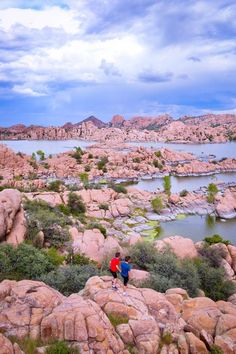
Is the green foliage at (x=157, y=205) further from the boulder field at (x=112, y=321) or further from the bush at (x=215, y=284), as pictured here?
the boulder field at (x=112, y=321)

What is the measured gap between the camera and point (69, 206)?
162 feet

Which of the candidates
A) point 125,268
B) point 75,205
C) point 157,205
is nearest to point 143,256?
point 125,268

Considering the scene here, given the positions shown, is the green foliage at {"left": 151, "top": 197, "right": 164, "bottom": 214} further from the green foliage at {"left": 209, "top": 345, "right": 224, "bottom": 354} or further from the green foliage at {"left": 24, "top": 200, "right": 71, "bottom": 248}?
the green foliage at {"left": 209, "top": 345, "right": 224, "bottom": 354}

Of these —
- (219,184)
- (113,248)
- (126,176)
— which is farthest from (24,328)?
(126,176)

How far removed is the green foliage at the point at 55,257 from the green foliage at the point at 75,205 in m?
22.7

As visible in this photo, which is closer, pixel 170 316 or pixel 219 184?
pixel 170 316

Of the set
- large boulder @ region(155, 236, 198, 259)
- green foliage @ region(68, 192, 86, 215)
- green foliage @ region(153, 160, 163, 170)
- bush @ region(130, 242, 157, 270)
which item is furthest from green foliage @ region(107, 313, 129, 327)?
green foliage @ region(153, 160, 163, 170)

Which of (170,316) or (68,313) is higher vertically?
(68,313)

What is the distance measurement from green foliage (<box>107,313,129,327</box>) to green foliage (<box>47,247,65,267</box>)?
9.84m

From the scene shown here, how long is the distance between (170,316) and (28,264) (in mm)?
9571

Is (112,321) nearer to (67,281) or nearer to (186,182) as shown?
→ (67,281)

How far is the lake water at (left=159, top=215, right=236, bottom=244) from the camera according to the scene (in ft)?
156

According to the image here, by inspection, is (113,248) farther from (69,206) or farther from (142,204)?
(142,204)

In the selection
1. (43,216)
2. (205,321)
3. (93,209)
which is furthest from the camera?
(93,209)
